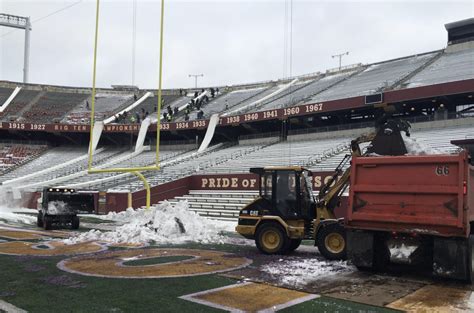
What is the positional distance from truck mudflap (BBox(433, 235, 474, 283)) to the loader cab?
365 centimetres

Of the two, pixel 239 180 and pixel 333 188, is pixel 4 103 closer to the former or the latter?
pixel 239 180

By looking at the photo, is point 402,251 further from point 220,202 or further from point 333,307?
point 220,202

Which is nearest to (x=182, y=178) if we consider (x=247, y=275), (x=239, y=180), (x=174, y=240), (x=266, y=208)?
(x=239, y=180)

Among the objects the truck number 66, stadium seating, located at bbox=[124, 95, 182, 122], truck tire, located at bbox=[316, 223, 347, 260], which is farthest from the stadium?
stadium seating, located at bbox=[124, 95, 182, 122]

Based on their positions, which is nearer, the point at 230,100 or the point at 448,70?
the point at 448,70

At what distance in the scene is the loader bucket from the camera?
31.0 feet

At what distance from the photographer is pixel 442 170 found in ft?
26.2

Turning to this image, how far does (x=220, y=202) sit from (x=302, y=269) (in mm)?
Result: 15990

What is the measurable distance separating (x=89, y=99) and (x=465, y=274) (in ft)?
184

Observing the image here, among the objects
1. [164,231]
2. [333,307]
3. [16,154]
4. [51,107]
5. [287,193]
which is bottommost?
[164,231]

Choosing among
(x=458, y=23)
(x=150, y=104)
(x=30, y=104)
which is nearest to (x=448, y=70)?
(x=458, y=23)

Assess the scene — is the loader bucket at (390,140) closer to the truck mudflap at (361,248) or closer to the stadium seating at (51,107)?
the truck mudflap at (361,248)

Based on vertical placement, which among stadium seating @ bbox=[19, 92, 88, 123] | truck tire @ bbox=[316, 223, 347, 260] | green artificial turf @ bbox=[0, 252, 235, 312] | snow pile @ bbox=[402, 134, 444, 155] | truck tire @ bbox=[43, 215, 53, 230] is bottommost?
truck tire @ bbox=[43, 215, 53, 230]

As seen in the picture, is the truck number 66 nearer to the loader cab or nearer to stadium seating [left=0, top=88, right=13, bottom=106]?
the loader cab
